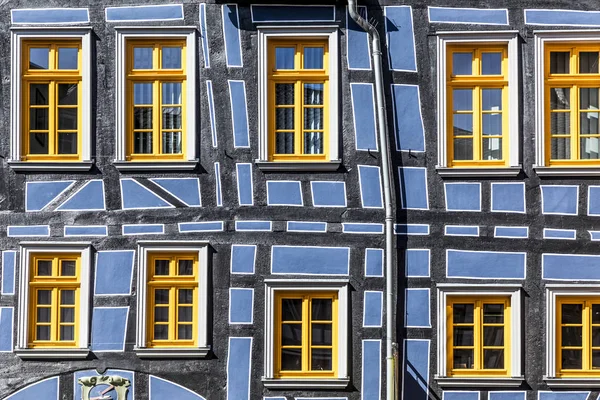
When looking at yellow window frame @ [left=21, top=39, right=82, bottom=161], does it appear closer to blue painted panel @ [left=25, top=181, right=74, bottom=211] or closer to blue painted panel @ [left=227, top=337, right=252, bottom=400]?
blue painted panel @ [left=25, top=181, right=74, bottom=211]

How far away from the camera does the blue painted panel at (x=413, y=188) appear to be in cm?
1673

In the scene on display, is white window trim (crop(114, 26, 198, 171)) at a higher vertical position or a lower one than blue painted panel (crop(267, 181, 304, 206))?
higher

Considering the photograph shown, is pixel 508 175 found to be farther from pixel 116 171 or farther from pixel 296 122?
pixel 116 171

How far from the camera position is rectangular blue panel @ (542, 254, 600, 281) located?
54.5 feet

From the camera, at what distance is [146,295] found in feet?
54.7

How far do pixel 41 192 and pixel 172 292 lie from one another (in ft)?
7.51

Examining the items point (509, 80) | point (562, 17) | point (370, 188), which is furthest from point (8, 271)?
point (562, 17)

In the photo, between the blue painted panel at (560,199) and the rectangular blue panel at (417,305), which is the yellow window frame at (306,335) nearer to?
the rectangular blue panel at (417,305)

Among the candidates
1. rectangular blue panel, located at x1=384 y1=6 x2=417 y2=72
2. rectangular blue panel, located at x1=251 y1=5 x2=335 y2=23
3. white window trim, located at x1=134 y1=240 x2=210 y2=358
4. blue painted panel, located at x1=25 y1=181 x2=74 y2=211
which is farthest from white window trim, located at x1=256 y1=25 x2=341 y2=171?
blue painted panel, located at x1=25 y1=181 x2=74 y2=211

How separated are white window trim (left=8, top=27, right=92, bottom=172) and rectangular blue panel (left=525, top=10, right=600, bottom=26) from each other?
20.3 feet

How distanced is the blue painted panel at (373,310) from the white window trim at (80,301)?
12.4ft

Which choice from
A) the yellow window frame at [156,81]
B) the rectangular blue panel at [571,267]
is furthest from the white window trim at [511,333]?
the yellow window frame at [156,81]

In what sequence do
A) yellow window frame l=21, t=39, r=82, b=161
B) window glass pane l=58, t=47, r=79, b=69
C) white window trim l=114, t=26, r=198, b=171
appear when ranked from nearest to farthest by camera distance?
white window trim l=114, t=26, r=198, b=171
yellow window frame l=21, t=39, r=82, b=161
window glass pane l=58, t=47, r=79, b=69

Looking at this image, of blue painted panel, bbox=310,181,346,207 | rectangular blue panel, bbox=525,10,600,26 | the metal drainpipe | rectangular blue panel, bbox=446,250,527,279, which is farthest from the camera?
rectangular blue panel, bbox=525,10,600,26
